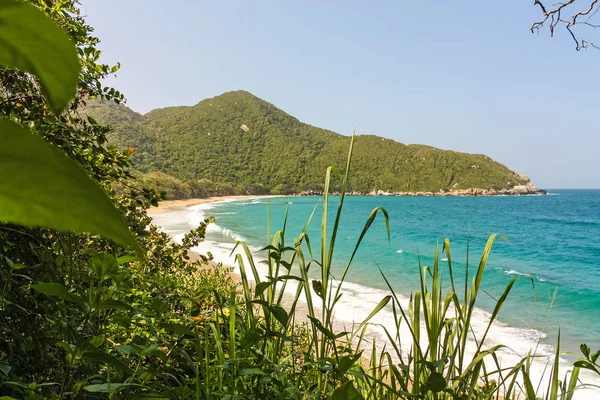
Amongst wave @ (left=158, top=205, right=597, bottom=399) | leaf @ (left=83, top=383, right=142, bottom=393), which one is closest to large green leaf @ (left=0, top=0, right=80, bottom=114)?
leaf @ (left=83, top=383, right=142, bottom=393)

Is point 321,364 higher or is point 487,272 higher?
point 321,364

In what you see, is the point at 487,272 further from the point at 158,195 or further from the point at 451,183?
the point at 451,183

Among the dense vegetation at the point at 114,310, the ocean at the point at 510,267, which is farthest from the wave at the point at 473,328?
the dense vegetation at the point at 114,310

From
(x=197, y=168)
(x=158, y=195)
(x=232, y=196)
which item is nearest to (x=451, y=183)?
(x=232, y=196)

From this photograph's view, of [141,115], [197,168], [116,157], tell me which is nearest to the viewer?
[116,157]

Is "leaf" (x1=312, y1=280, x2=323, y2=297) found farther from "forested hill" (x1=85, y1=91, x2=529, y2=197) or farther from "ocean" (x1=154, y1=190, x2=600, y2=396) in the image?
"forested hill" (x1=85, y1=91, x2=529, y2=197)

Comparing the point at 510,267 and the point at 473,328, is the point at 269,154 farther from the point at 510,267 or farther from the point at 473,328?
the point at 473,328
